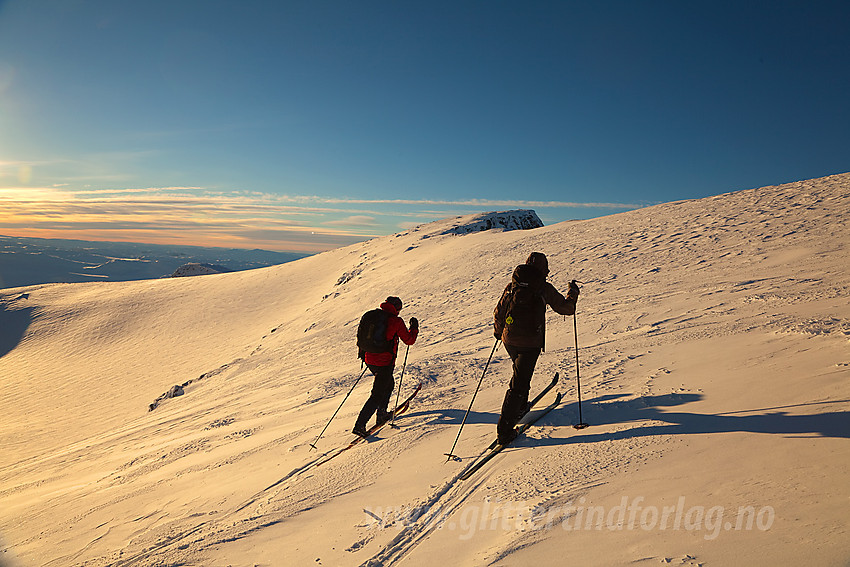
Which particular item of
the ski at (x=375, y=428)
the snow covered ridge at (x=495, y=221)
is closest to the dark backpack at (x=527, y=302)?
the ski at (x=375, y=428)

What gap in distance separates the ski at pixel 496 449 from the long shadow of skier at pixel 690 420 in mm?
206

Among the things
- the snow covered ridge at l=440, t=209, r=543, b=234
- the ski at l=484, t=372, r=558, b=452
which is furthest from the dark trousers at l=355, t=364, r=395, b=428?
the snow covered ridge at l=440, t=209, r=543, b=234

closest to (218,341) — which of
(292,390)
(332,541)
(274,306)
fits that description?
(274,306)

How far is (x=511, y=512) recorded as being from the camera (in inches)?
125

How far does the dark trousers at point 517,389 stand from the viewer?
171 inches

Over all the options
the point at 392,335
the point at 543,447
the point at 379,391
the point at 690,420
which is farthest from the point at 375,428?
the point at 690,420

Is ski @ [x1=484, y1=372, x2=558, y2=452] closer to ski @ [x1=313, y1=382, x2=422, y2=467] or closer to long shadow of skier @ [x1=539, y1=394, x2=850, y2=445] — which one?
long shadow of skier @ [x1=539, y1=394, x2=850, y2=445]

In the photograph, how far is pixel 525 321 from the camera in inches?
173

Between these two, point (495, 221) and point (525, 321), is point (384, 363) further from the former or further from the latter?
point (495, 221)

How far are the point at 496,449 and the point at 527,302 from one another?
60.7 inches

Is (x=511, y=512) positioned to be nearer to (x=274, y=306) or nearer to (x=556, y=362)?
(x=556, y=362)

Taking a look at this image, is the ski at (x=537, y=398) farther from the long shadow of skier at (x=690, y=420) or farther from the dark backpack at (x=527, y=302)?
the dark backpack at (x=527, y=302)

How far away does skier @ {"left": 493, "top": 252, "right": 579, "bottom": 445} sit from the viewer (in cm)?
432

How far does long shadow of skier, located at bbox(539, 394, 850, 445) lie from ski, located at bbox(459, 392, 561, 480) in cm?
21
